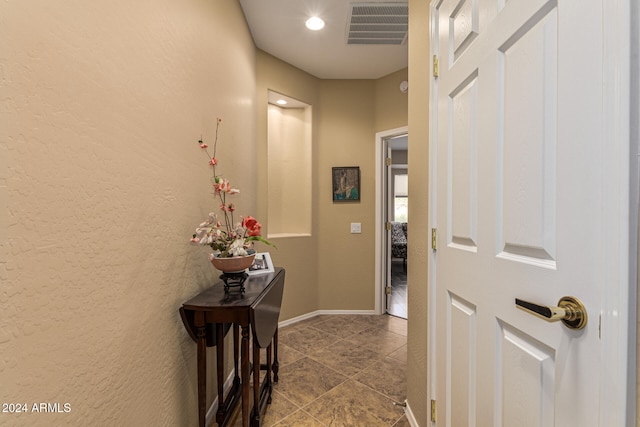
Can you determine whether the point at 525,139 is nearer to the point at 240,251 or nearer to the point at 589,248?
the point at 589,248

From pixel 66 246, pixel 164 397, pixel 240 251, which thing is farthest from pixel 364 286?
pixel 66 246

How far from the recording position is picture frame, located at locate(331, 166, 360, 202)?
139 inches

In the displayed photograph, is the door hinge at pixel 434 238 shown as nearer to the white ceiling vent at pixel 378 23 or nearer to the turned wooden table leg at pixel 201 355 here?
the turned wooden table leg at pixel 201 355

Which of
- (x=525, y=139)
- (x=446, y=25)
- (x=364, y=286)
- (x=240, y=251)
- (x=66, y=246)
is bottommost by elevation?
(x=364, y=286)

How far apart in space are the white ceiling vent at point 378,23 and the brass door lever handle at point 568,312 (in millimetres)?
2446

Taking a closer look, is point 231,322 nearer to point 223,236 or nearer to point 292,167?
point 223,236

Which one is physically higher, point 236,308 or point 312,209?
point 312,209

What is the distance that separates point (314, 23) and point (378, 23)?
565 mm

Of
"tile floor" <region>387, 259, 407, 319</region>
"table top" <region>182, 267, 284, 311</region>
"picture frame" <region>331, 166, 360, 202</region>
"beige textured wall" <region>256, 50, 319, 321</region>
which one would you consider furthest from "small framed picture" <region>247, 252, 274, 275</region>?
"tile floor" <region>387, 259, 407, 319</region>

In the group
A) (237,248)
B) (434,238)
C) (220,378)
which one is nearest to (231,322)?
(237,248)

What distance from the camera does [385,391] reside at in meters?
2.01

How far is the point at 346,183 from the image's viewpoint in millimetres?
3531

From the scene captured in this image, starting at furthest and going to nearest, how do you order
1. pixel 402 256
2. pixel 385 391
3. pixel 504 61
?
pixel 402 256 < pixel 385 391 < pixel 504 61

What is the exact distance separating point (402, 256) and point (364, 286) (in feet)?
10.2
